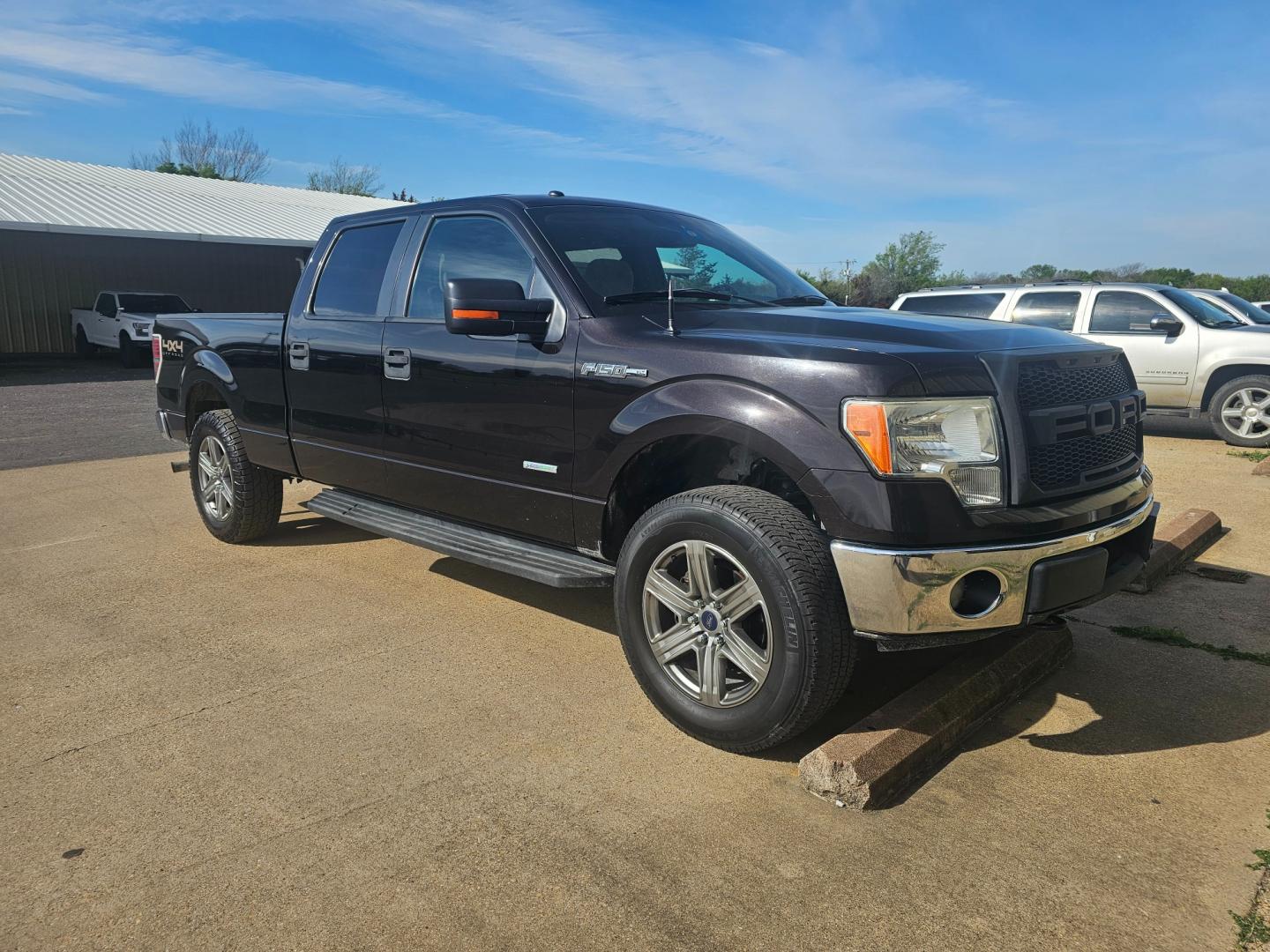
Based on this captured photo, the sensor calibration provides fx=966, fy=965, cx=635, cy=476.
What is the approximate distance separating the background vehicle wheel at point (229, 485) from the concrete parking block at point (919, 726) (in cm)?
408

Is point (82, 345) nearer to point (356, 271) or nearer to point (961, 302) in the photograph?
point (961, 302)

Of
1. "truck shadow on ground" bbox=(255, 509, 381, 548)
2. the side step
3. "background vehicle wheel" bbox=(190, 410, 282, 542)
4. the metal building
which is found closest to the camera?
the side step

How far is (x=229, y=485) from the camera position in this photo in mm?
5973

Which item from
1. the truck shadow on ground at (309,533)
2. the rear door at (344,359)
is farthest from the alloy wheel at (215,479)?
the rear door at (344,359)

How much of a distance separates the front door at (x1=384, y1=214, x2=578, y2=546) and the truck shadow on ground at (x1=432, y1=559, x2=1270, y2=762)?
2.95 feet

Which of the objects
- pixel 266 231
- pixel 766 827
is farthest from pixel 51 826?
pixel 266 231

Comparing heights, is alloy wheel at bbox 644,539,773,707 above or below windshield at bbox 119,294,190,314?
below

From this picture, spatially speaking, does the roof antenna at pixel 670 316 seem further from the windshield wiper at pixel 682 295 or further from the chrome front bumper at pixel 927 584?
the chrome front bumper at pixel 927 584

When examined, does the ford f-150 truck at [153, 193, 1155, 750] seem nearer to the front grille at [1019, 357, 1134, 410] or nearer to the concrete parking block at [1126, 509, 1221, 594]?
the front grille at [1019, 357, 1134, 410]

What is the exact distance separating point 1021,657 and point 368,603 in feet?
10.1

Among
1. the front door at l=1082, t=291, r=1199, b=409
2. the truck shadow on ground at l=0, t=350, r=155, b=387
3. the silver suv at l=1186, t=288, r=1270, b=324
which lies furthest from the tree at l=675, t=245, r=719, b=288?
the truck shadow on ground at l=0, t=350, r=155, b=387

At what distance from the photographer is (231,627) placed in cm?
455

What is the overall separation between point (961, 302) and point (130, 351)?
17969 millimetres

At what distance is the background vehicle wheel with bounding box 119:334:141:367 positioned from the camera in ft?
70.4
